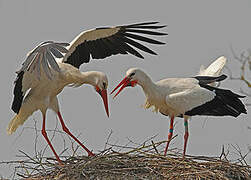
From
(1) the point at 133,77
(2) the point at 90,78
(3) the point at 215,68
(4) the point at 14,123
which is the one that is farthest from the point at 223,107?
(4) the point at 14,123

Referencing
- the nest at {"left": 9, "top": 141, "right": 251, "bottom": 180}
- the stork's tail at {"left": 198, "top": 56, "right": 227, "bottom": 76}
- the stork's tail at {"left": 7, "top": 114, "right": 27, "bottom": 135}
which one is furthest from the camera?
the stork's tail at {"left": 198, "top": 56, "right": 227, "bottom": 76}

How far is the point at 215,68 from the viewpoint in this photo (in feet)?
38.1

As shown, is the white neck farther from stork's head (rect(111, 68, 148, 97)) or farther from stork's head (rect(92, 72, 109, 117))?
stork's head (rect(111, 68, 148, 97))

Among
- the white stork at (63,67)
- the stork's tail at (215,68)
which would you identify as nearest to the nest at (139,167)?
the white stork at (63,67)

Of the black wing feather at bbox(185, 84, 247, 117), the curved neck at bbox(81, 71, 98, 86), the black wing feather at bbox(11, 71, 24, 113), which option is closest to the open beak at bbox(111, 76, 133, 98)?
the curved neck at bbox(81, 71, 98, 86)

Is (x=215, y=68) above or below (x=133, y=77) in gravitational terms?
below

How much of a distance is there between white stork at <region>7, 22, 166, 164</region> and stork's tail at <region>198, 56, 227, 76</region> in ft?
4.19

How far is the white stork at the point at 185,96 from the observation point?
34.0ft

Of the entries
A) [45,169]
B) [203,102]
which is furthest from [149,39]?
[45,169]

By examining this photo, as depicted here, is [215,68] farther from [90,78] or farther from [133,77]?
[90,78]

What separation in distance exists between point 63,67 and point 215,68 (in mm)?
2562

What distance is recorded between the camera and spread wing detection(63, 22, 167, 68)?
35.5 ft

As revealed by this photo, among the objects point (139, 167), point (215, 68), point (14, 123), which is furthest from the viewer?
point (215, 68)

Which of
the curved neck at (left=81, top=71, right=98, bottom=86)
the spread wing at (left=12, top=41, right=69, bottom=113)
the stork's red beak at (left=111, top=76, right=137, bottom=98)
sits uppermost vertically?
the spread wing at (left=12, top=41, right=69, bottom=113)
